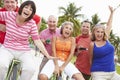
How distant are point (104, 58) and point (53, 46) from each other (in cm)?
89

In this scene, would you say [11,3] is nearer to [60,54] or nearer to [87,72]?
[60,54]

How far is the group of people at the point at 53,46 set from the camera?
17.4 ft

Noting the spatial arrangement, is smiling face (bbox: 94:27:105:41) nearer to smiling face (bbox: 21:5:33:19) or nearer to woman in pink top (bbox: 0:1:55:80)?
woman in pink top (bbox: 0:1:55:80)

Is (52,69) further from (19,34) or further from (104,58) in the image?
(104,58)

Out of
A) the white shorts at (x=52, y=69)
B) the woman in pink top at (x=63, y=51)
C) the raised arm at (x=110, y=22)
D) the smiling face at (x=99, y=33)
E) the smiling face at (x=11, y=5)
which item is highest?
the smiling face at (x=11, y=5)

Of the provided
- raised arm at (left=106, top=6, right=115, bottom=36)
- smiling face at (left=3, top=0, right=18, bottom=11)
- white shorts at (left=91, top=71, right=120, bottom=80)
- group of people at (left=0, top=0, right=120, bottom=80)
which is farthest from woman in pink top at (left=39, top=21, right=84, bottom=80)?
smiling face at (left=3, top=0, right=18, bottom=11)

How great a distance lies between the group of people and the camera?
17.4 feet

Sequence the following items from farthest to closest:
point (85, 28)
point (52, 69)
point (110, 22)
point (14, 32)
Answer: point (85, 28) → point (110, 22) → point (52, 69) → point (14, 32)

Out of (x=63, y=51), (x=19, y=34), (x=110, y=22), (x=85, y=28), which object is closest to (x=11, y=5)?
(x=19, y=34)

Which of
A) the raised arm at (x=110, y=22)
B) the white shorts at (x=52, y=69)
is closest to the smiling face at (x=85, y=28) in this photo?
the raised arm at (x=110, y=22)

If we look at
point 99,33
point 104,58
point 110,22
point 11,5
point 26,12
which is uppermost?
point 11,5

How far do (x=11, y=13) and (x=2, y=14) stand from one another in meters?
0.14

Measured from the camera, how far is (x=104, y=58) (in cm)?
585

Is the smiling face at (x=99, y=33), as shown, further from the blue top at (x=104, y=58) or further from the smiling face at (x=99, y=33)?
the blue top at (x=104, y=58)
